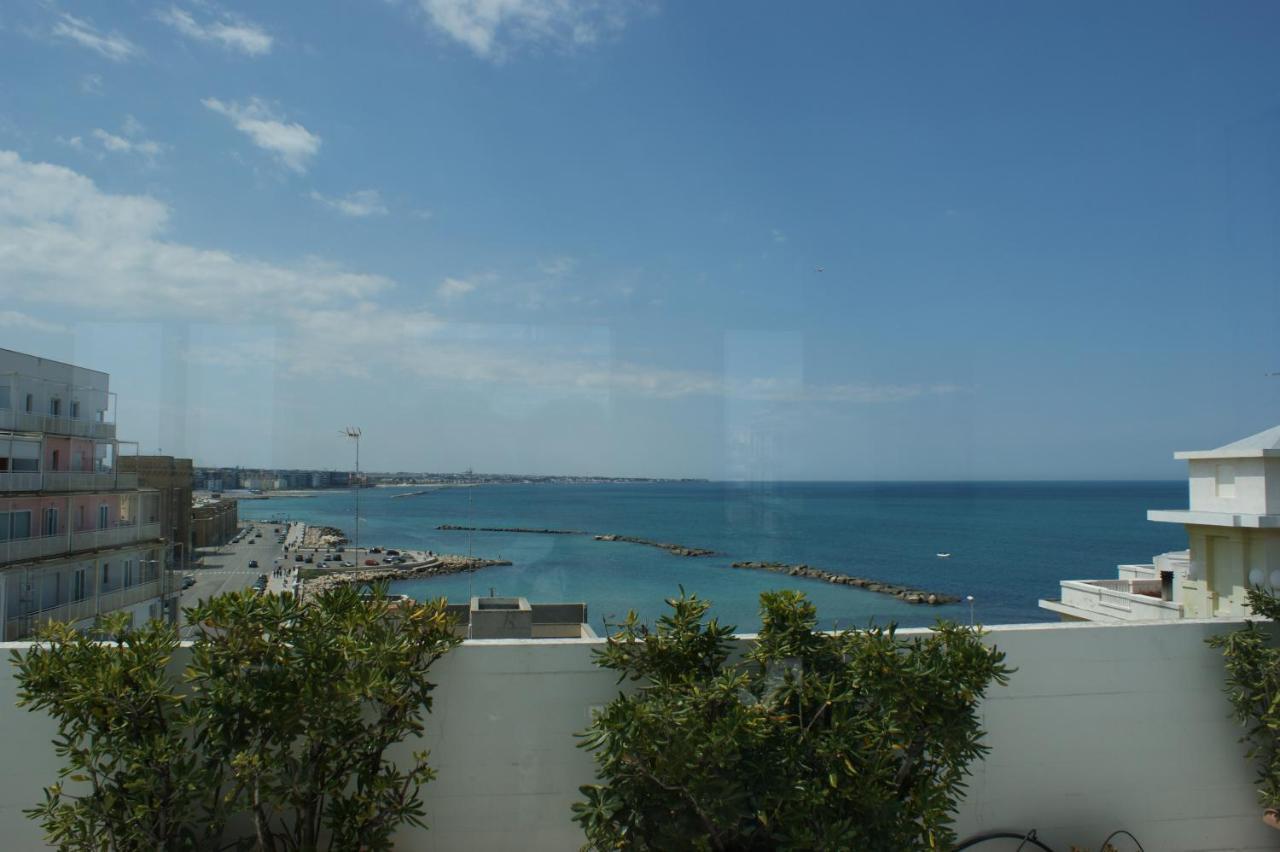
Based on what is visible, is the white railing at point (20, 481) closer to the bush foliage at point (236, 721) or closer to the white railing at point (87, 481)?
the white railing at point (87, 481)

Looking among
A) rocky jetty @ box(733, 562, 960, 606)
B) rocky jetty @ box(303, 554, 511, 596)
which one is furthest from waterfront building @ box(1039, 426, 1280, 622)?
rocky jetty @ box(733, 562, 960, 606)

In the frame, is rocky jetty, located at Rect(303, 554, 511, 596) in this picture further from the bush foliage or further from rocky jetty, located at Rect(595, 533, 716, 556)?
rocky jetty, located at Rect(595, 533, 716, 556)

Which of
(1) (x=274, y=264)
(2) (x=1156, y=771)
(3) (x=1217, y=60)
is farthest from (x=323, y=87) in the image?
(3) (x=1217, y=60)

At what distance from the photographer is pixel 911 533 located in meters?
27.6

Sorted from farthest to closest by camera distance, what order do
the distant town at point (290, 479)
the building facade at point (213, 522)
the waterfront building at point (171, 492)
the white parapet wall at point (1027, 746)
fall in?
the distant town at point (290, 479) → the building facade at point (213, 522) → the waterfront building at point (171, 492) → the white parapet wall at point (1027, 746)

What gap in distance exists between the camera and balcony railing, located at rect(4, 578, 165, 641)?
295 cm

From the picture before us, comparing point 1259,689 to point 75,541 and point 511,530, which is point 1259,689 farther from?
point 511,530

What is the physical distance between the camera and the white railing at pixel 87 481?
142 inches

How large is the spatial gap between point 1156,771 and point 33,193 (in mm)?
5962

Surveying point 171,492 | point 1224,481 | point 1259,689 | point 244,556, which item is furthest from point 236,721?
point 1224,481

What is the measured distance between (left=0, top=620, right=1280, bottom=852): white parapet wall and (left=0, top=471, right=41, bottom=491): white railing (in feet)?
5.20

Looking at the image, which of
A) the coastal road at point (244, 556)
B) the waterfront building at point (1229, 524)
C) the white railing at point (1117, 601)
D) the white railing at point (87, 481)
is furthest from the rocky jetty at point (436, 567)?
the white railing at point (1117, 601)

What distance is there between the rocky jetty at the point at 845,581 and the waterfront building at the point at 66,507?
7.32 metres

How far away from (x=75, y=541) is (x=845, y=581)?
999 centimetres
